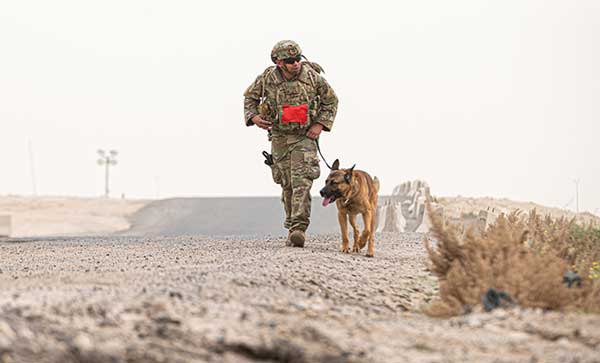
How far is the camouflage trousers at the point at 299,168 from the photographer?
11555 mm

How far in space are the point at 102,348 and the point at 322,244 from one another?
8025 millimetres

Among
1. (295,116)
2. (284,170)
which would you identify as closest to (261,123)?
(295,116)

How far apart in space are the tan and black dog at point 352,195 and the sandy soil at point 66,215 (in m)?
17.4

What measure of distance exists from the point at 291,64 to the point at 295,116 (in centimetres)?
67

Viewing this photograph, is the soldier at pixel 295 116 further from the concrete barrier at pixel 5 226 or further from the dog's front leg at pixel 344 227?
the concrete barrier at pixel 5 226

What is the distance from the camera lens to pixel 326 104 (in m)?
11.8

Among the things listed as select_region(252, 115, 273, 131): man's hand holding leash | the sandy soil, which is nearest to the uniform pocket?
select_region(252, 115, 273, 131): man's hand holding leash

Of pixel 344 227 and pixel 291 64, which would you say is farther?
pixel 291 64

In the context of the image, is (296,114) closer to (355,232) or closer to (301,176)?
(301,176)

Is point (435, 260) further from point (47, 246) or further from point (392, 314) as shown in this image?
point (47, 246)

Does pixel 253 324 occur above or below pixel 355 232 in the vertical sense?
below

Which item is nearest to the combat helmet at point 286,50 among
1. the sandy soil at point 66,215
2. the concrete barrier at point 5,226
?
the concrete barrier at point 5,226

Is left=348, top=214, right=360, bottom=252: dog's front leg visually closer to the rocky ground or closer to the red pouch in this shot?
the red pouch

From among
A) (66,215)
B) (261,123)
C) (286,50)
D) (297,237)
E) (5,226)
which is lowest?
(297,237)
